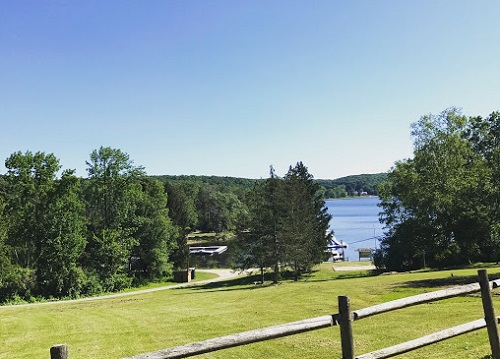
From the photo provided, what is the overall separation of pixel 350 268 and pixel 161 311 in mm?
34448

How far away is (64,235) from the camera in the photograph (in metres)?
45.2

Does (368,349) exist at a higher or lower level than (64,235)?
lower

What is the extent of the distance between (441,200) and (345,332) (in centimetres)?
3773

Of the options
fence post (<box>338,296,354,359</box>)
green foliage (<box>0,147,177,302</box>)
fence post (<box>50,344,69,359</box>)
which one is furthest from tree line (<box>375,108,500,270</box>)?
fence post (<box>50,344,69,359</box>)

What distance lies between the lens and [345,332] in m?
5.85

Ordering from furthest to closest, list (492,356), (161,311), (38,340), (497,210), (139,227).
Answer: (139,227) < (497,210) < (161,311) < (38,340) < (492,356)

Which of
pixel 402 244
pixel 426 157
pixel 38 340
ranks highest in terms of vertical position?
pixel 426 157

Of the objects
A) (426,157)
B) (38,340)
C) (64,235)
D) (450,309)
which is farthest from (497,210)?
(64,235)

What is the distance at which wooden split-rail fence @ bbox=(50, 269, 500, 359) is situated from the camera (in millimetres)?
4680

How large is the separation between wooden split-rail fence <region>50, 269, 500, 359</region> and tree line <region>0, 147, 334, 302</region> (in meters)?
31.8

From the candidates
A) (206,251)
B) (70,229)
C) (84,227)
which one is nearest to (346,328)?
(70,229)

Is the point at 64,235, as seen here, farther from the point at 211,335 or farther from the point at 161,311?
the point at 211,335

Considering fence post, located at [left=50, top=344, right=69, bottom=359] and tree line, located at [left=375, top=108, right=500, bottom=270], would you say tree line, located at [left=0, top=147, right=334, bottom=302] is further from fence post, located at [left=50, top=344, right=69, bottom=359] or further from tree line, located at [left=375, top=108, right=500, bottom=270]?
fence post, located at [left=50, top=344, right=69, bottom=359]

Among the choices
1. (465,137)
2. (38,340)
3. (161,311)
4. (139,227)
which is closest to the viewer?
(38,340)
